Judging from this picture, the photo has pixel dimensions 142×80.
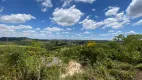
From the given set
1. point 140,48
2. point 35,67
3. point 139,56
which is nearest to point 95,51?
point 139,56

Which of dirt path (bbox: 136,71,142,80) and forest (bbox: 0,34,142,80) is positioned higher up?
forest (bbox: 0,34,142,80)

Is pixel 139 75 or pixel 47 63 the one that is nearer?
pixel 47 63

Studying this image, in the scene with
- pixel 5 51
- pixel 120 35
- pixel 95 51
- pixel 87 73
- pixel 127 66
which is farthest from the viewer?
pixel 120 35

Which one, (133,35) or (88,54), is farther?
(133,35)

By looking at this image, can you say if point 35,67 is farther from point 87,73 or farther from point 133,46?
point 133,46

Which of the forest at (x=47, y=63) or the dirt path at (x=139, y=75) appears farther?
the dirt path at (x=139, y=75)

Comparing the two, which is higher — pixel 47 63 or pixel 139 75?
pixel 47 63

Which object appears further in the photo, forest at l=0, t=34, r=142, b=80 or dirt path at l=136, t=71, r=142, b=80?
dirt path at l=136, t=71, r=142, b=80

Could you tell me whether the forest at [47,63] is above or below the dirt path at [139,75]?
above

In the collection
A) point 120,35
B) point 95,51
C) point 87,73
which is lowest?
point 87,73

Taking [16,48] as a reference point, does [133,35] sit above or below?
above

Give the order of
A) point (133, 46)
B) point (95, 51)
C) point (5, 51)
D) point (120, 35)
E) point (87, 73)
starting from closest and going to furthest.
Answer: point (5, 51) < point (87, 73) < point (95, 51) < point (133, 46) < point (120, 35)

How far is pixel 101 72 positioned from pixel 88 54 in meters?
3.33

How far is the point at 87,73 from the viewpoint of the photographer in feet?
24.2
